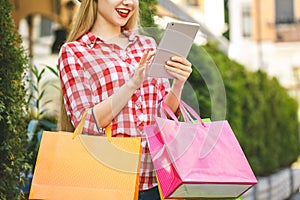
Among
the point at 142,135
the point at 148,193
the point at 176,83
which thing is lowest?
the point at 148,193

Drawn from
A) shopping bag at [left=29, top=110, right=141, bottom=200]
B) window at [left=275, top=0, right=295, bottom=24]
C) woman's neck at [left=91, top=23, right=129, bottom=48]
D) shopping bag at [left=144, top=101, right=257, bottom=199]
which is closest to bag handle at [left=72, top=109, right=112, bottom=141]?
shopping bag at [left=29, top=110, right=141, bottom=200]

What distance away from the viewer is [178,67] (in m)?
2.57

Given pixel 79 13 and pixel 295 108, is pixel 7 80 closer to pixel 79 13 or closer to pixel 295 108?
pixel 79 13

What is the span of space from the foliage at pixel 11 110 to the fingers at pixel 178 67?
1176 mm

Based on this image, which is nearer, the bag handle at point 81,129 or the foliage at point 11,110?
the bag handle at point 81,129

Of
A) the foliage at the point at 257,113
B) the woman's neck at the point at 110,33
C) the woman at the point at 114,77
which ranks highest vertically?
the woman's neck at the point at 110,33

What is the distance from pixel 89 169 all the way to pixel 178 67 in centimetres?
43

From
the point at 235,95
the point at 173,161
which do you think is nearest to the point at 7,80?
the point at 173,161

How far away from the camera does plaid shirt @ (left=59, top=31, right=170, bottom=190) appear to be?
2662 millimetres

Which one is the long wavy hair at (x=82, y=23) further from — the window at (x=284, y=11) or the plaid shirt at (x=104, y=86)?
the window at (x=284, y=11)

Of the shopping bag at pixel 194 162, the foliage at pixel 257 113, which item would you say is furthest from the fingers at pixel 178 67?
the foliage at pixel 257 113

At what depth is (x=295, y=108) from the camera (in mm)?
17672

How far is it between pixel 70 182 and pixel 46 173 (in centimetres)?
8

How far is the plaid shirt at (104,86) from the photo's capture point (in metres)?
2.66
